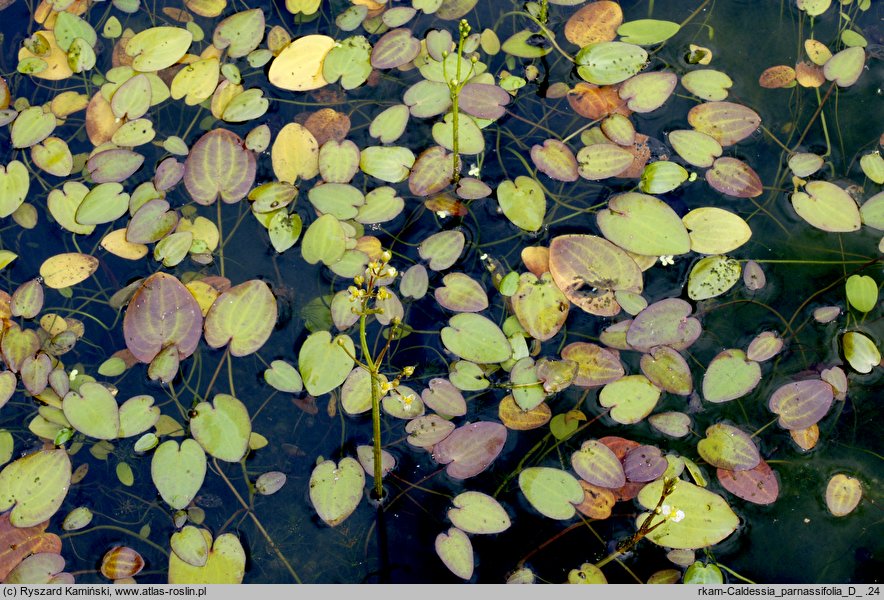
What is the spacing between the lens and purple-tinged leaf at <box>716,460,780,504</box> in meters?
2.78

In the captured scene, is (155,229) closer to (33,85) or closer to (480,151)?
(33,85)

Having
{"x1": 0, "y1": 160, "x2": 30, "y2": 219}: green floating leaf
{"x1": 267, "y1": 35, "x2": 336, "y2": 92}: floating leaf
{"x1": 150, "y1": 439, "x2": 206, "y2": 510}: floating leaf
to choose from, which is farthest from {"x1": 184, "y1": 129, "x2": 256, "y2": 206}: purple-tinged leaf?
{"x1": 150, "y1": 439, "x2": 206, "y2": 510}: floating leaf

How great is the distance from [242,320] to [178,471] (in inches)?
24.6

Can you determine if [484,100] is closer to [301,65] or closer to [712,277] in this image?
[301,65]

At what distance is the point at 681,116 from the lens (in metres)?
3.29

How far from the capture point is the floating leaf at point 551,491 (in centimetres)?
276

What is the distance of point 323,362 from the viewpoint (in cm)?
292

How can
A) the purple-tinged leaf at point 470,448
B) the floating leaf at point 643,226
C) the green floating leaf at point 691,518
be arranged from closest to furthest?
the green floating leaf at point 691,518
the purple-tinged leaf at point 470,448
the floating leaf at point 643,226

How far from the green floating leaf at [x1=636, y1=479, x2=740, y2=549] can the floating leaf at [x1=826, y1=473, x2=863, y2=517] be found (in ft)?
1.22

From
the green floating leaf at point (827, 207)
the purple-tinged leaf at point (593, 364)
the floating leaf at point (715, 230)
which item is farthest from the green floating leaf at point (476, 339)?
the green floating leaf at point (827, 207)

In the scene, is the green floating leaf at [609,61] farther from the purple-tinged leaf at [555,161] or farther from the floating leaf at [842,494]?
the floating leaf at [842,494]

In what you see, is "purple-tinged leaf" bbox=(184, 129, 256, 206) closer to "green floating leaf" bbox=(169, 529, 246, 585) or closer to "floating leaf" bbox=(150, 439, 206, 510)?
"floating leaf" bbox=(150, 439, 206, 510)

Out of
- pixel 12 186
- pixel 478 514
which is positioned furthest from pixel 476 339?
pixel 12 186

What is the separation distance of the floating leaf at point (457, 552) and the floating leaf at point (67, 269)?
1.82m
